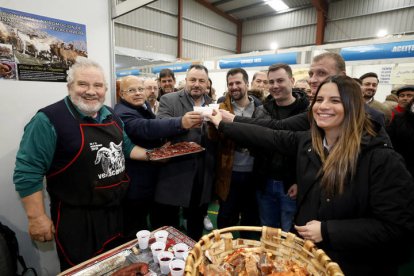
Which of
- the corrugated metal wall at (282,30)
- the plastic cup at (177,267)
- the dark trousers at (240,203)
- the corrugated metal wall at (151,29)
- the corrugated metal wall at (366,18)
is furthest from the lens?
the corrugated metal wall at (282,30)

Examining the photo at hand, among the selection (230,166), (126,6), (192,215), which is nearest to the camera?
(126,6)

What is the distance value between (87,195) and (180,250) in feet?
2.48

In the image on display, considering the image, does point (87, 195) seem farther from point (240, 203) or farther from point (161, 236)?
point (240, 203)

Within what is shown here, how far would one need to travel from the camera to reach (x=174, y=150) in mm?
2189

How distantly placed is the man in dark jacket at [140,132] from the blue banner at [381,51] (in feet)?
13.4

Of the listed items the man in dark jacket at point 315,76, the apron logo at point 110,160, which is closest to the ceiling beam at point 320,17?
the man in dark jacket at point 315,76

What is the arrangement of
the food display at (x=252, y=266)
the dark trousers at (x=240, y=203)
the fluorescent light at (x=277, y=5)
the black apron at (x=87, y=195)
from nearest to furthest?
the food display at (x=252, y=266)
the black apron at (x=87, y=195)
the dark trousers at (x=240, y=203)
the fluorescent light at (x=277, y=5)

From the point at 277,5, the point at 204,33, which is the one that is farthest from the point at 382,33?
the point at 204,33

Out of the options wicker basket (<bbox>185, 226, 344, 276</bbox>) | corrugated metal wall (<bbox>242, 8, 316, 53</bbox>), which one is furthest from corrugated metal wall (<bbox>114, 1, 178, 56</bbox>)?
wicker basket (<bbox>185, 226, 344, 276</bbox>)

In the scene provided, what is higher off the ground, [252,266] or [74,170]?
[74,170]

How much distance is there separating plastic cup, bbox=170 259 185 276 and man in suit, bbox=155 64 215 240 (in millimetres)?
1111

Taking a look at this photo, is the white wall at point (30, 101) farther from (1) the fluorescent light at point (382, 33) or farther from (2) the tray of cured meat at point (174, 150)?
(1) the fluorescent light at point (382, 33)

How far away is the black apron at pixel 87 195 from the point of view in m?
1.67

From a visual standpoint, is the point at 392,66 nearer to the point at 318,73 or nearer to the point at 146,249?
the point at 318,73
